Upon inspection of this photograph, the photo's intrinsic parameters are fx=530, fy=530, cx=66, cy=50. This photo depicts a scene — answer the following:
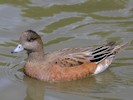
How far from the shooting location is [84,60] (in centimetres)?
1033

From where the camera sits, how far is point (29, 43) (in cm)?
994

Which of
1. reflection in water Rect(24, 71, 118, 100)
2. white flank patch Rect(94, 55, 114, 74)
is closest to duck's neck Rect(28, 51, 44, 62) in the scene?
reflection in water Rect(24, 71, 118, 100)

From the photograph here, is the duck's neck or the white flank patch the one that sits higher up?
the duck's neck

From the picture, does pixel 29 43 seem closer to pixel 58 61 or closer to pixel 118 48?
pixel 58 61

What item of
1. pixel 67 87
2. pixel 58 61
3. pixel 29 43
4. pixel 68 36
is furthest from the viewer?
pixel 68 36

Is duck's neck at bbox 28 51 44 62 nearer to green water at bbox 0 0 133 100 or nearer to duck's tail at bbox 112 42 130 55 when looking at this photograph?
green water at bbox 0 0 133 100

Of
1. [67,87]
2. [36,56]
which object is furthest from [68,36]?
[67,87]

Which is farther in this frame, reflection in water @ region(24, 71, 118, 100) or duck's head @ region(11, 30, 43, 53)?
duck's head @ region(11, 30, 43, 53)

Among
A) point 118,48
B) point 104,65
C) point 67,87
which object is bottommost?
point 67,87

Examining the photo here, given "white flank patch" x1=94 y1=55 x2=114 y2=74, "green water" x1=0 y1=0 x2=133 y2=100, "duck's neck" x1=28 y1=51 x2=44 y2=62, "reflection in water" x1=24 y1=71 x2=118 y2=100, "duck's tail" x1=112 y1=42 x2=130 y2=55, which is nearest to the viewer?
"reflection in water" x1=24 y1=71 x2=118 y2=100

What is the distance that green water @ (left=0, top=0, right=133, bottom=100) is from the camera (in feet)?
31.5

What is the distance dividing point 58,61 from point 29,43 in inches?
25.5

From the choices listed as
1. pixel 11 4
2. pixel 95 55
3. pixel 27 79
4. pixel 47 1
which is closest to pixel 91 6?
pixel 47 1

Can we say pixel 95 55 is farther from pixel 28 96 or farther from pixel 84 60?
pixel 28 96
